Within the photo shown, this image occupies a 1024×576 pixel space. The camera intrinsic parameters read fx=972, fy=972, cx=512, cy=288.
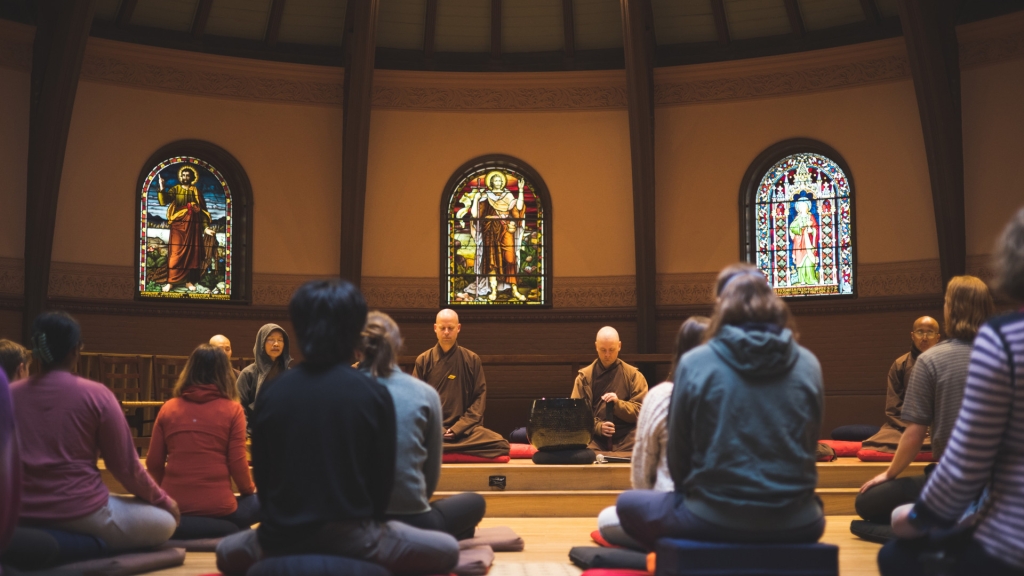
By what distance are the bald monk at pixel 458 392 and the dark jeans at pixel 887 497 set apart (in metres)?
2.82

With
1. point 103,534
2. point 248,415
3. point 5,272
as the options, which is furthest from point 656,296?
point 103,534

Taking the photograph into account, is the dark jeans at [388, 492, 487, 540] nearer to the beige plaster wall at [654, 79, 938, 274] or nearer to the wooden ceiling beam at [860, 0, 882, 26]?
the beige plaster wall at [654, 79, 938, 274]

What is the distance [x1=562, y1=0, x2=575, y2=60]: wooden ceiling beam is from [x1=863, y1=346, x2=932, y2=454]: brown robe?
17.6 feet

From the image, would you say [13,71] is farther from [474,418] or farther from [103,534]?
[103,534]

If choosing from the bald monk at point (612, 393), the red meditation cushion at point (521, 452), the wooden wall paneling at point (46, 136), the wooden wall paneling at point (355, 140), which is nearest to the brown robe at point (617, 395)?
the bald monk at point (612, 393)

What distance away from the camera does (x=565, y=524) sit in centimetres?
565

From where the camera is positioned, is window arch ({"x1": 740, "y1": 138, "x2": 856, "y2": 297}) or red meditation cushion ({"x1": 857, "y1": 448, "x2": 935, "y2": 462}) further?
window arch ({"x1": 740, "y1": 138, "x2": 856, "y2": 297})

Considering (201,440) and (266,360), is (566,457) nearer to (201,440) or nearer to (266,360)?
(266,360)

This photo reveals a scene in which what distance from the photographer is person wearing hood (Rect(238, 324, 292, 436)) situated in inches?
270

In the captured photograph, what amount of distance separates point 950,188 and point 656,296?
3.17 meters

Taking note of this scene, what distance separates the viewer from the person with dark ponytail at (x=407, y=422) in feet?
10.8

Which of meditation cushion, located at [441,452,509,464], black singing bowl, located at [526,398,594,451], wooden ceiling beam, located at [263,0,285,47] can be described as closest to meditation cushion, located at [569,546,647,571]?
black singing bowl, located at [526,398,594,451]

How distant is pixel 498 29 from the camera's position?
1086cm

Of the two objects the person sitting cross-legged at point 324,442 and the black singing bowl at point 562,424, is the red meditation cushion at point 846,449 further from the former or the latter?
the person sitting cross-legged at point 324,442
